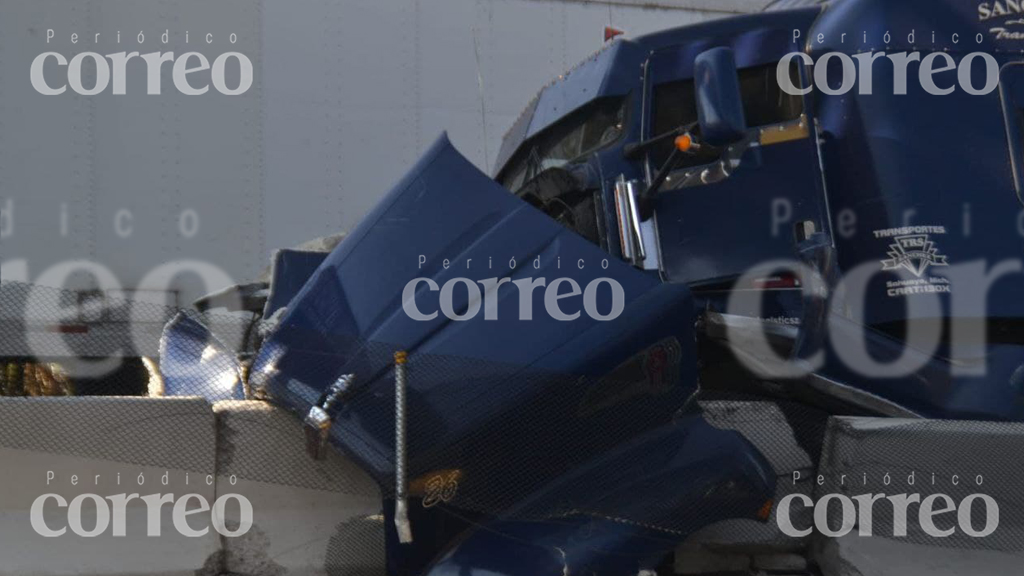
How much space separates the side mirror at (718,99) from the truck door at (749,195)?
0.29 meters

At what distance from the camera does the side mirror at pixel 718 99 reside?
14.1ft

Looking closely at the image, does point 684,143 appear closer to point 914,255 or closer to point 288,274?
point 914,255

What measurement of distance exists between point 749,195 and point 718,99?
501 mm

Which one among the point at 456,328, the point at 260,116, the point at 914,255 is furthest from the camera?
the point at 260,116

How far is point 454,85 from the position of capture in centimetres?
835

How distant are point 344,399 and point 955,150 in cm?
264

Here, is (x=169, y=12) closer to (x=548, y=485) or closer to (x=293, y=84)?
(x=293, y=84)

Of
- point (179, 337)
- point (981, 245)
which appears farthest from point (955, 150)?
point (179, 337)

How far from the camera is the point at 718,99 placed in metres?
4.32

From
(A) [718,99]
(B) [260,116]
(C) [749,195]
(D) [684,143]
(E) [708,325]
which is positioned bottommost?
(E) [708,325]

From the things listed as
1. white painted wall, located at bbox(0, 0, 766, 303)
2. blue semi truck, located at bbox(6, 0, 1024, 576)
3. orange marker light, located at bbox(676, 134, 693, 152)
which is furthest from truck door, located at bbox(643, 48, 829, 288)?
white painted wall, located at bbox(0, 0, 766, 303)

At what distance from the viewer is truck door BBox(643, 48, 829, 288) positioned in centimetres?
462

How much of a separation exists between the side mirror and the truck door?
0.96ft

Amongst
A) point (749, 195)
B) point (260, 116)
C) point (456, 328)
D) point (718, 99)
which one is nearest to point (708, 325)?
point (749, 195)
